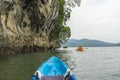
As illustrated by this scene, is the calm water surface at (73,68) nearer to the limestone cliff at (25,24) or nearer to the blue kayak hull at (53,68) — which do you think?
the blue kayak hull at (53,68)

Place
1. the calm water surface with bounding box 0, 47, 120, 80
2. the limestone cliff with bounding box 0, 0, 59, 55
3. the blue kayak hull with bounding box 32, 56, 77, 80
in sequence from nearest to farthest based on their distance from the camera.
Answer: the blue kayak hull with bounding box 32, 56, 77, 80 < the calm water surface with bounding box 0, 47, 120, 80 < the limestone cliff with bounding box 0, 0, 59, 55

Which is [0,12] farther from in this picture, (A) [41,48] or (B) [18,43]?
(A) [41,48]

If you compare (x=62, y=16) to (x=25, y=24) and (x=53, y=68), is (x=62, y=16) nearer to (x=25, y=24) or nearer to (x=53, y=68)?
(x=25, y=24)

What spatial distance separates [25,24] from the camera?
5497cm

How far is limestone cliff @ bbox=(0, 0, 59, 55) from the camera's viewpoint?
4631 cm

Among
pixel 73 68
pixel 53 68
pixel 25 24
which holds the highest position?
pixel 25 24

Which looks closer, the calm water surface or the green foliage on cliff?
the calm water surface

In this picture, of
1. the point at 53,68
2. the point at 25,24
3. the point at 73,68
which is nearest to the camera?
the point at 53,68

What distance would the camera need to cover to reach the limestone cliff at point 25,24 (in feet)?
152

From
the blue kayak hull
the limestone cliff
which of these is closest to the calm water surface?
the blue kayak hull

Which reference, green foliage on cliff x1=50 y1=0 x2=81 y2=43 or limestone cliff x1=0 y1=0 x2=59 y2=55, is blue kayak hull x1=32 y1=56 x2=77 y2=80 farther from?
green foliage on cliff x1=50 y1=0 x2=81 y2=43

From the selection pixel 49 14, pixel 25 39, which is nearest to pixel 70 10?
pixel 49 14

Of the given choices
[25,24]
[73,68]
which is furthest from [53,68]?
[25,24]

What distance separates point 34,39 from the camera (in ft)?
188
